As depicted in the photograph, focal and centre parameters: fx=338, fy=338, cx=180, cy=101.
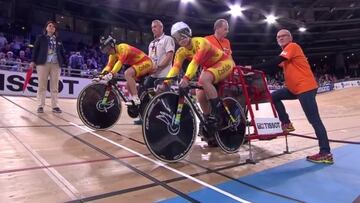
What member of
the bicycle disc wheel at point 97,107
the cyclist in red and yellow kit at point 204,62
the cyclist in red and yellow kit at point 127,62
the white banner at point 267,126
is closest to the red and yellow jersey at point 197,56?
the cyclist in red and yellow kit at point 204,62

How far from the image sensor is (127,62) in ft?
17.3

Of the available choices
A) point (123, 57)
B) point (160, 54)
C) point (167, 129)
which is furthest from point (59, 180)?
point (160, 54)

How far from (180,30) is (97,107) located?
1981 millimetres

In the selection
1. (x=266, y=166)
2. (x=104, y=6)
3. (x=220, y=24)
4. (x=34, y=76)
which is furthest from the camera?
(x=104, y=6)

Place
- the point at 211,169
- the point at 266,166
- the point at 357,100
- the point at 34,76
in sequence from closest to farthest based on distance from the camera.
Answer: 1. the point at 211,169
2. the point at 266,166
3. the point at 34,76
4. the point at 357,100

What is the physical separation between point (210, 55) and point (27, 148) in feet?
7.65

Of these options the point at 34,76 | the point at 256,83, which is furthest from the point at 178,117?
the point at 34,76

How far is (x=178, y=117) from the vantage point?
11.7ft

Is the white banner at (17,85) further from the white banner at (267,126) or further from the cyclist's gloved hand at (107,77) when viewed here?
the white banner at (267,126)

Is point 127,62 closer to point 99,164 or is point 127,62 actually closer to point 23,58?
point 99,164

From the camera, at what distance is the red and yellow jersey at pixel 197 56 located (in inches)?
147

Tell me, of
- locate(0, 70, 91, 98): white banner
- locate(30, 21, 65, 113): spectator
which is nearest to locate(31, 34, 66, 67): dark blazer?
locate(30, 21, 65, 113): spectator

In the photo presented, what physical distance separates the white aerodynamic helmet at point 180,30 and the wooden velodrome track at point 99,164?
1.41 m

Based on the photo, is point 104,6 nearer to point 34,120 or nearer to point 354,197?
point 34,120
